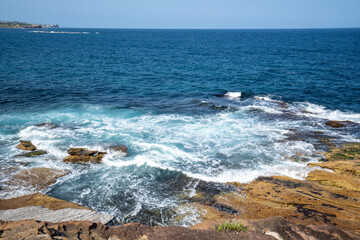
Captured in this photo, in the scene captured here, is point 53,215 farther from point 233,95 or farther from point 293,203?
point 233,95

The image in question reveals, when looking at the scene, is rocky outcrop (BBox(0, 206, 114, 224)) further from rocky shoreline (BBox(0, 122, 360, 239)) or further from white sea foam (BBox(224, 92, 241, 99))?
white sea foam (BBox(224, 92, 241, 99))

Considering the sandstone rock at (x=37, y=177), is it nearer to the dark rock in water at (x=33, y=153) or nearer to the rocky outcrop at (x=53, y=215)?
the dark rock in water at (x=33, y=153)

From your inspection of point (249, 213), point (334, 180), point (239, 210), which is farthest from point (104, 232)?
point (334, 180)

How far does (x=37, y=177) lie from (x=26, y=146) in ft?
16.4

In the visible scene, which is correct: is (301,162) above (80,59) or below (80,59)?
below

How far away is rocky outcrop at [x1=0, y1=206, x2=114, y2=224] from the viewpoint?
10781 mm

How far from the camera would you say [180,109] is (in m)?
30.1

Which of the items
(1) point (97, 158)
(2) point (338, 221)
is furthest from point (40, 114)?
(2) point (338, 221)

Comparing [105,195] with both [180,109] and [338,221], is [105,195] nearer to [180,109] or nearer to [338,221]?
[338,221]

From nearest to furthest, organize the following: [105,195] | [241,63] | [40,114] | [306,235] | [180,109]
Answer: [306,235] < [105,195] < [40,114] < [180,109] < [241,63]

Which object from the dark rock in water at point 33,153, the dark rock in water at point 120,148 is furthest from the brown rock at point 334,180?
A: the dark rock in water at point 33,153

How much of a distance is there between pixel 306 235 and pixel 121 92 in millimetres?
30691

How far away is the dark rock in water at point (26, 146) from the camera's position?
19.7 m

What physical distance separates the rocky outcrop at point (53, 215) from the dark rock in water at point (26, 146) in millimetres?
8868
